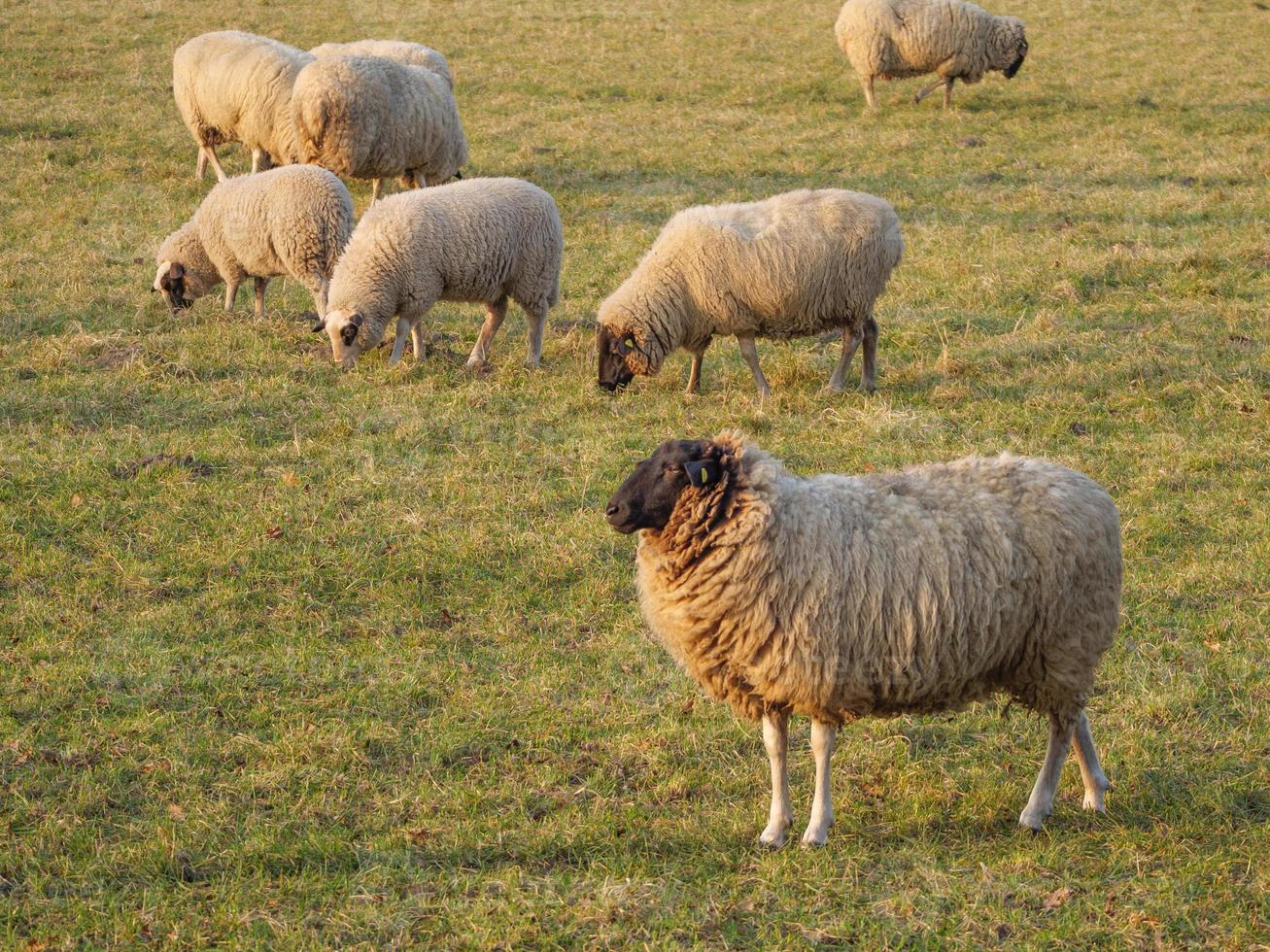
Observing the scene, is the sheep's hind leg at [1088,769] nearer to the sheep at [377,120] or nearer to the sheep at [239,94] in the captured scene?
the sheep at [377,120]

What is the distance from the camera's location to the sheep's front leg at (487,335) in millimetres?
11703

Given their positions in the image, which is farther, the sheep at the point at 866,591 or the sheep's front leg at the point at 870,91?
the sheep's front leg at the point at 870,91

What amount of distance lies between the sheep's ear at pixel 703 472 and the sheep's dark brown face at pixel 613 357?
5483mm

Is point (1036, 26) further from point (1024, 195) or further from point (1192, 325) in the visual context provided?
point (1192, 325)

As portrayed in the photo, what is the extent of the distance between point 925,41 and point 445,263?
12230mm

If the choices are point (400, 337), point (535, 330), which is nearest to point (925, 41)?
point (535, 330)

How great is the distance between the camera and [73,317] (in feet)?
40.9

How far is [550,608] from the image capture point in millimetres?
7676

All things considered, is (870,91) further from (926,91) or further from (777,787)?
(777,787)

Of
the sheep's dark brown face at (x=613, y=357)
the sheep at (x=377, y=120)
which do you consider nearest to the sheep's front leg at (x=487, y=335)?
the sheep's dark brown face at (x=613, y=357)

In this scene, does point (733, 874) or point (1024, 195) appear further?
point (1024, 195)

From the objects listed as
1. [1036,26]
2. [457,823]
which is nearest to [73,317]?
[457,823]

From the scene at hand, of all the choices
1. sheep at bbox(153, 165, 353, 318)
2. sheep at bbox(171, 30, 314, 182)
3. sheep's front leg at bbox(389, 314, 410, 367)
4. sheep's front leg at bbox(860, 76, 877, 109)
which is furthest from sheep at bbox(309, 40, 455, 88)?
sheep's front leg at bbox(389, 314, 410, 367)

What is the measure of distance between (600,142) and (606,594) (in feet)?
41.3
